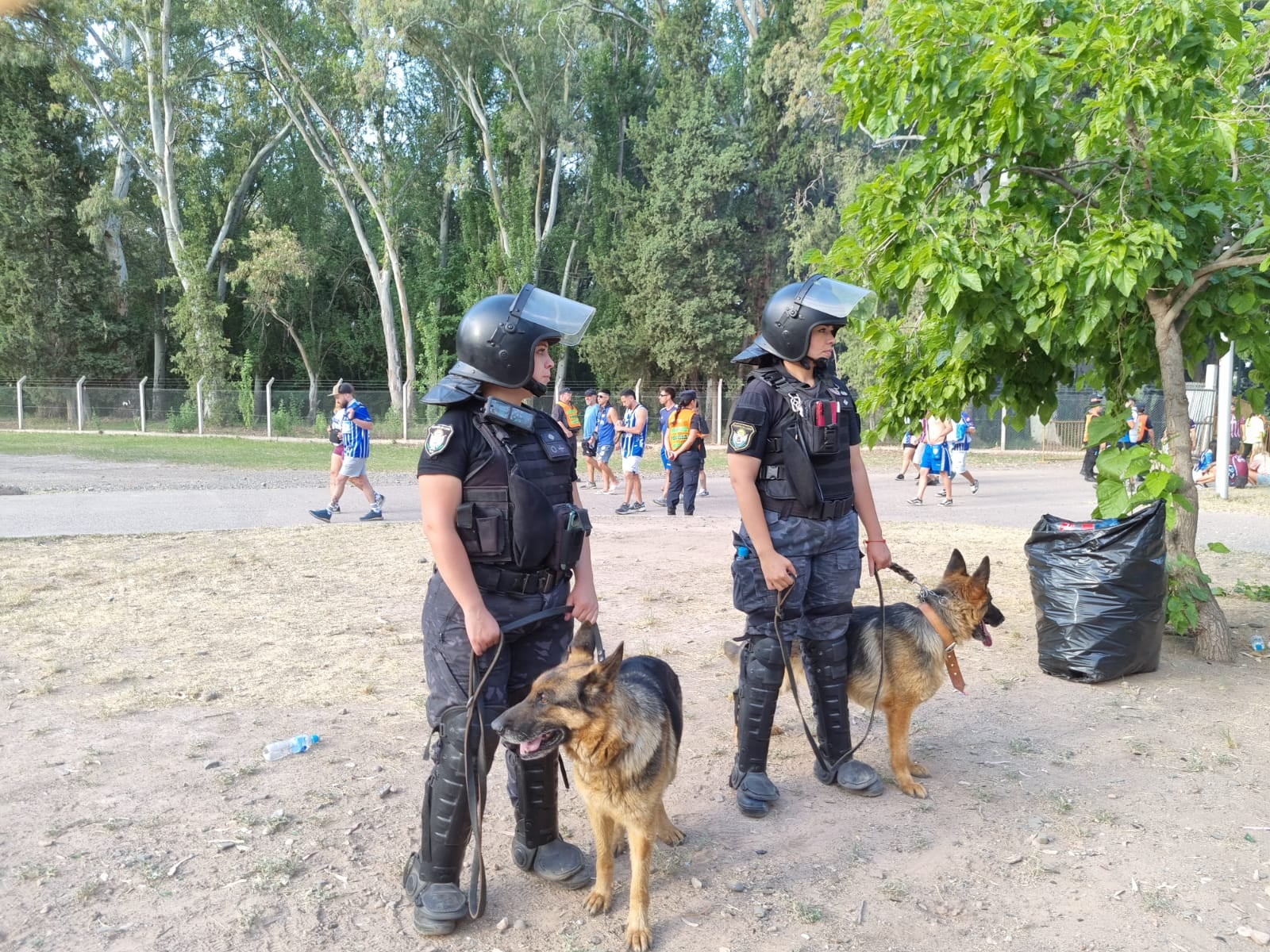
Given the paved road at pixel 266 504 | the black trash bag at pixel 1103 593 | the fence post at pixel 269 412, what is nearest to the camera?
the black trash bag at pixel 1103 593

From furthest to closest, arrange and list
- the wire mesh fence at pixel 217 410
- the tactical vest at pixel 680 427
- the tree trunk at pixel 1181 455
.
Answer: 1. the wire mesh fence at pixel 217 410
2. the tactical vest at pixel 680 427
3. the tree trunk at pixel 1181 455

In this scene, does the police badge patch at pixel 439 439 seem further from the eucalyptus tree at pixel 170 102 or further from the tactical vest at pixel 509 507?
the eucalyptus tree at pixel 170 102

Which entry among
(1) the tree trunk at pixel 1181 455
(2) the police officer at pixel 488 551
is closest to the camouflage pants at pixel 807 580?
(2) the police officer at pixel 488 551

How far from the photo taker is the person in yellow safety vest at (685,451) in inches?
502

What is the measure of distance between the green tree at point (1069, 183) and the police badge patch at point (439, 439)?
3.15 metres

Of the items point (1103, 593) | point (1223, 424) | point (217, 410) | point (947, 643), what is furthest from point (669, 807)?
point (217, 410)

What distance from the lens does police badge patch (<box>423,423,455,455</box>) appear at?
3006 mm

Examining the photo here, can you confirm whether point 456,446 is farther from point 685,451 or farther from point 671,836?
point 685,451

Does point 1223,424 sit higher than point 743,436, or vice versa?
point 1223,424

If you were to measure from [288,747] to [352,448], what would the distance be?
7.36 m

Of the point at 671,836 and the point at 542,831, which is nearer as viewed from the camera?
the point at 542,831

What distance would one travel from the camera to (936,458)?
14148 mm

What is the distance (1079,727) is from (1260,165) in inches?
140

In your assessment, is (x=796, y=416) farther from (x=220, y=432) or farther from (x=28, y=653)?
(x=220, y=432)
